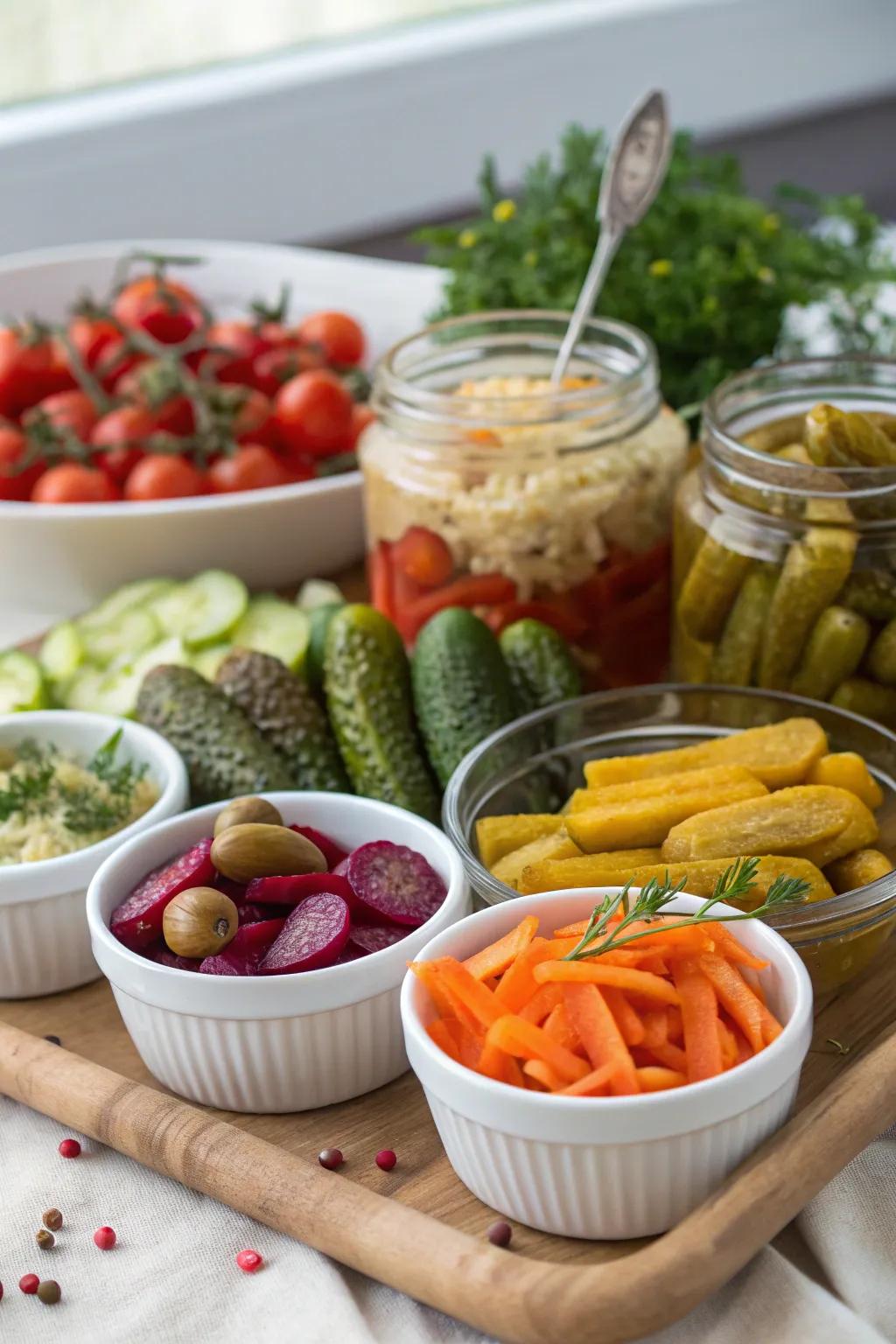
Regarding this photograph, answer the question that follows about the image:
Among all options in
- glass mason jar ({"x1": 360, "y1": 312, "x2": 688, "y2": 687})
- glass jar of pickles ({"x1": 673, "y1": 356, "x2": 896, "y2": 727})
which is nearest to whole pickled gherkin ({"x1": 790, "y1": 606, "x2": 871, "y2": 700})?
glass jar of pickles ({"x1": 673, "y1": 356, "x2": 896, "y2": 727})

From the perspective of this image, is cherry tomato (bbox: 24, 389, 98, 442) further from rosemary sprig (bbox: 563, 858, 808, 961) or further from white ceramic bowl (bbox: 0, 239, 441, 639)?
rosemary sprig (bbox: 563, 858, 808, 961)

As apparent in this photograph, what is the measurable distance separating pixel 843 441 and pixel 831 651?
20cm

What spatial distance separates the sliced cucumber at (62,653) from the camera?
184 cm

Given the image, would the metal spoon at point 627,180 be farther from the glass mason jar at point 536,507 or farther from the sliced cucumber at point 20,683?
the sliced cucumber at point 20,683

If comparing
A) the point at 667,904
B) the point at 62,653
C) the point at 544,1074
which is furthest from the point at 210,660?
the point at 544,1074

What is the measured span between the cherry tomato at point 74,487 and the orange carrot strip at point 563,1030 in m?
1.19

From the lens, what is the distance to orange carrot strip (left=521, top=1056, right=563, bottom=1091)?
1027mm

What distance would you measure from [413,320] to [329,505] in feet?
2.10

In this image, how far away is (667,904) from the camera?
3.84 ft

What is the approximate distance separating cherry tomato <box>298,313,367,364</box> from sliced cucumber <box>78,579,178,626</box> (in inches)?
22.4

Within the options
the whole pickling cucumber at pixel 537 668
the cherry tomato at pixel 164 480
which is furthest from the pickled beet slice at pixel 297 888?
the cherry tomato at pixel 164 480

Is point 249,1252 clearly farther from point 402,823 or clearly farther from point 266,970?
point 402,823

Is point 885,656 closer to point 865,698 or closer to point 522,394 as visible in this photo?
point 865,698

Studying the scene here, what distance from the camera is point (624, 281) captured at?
6.78 feet
